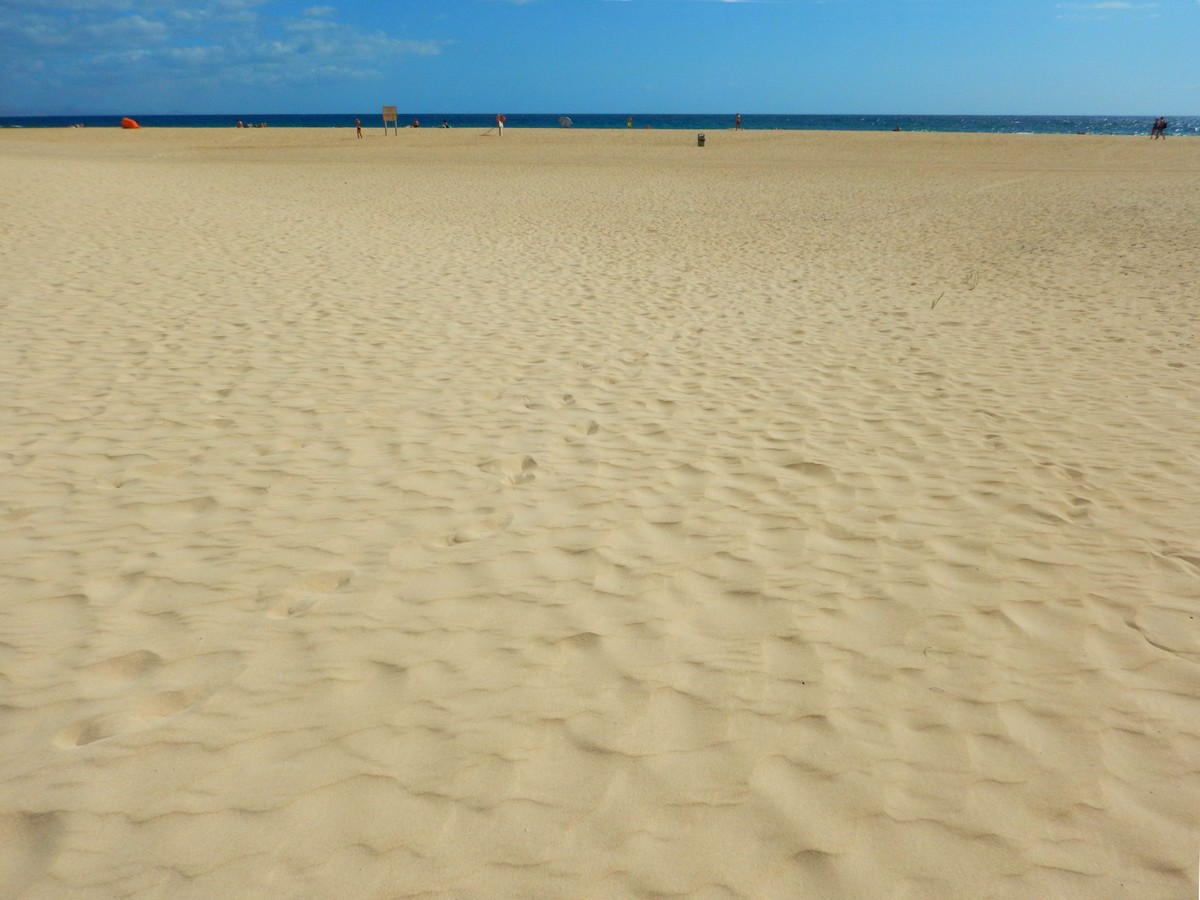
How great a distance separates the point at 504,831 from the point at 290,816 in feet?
2.05

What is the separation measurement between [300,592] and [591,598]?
1.25 metres

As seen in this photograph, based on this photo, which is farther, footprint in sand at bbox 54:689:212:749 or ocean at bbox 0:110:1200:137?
ocean at bbox 0:110:1200:137

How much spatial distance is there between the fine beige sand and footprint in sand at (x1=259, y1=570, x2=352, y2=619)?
2 centimetres

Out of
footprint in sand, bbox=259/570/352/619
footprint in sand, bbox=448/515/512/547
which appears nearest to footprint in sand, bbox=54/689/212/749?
footprint in sand, bbox=259/570/352/619

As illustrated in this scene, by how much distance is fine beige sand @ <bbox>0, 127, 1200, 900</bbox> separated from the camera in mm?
2061

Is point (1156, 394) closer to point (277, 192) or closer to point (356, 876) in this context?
point (356, 876)

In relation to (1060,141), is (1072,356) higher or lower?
lower

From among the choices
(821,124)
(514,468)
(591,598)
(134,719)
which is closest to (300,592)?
(134,719)

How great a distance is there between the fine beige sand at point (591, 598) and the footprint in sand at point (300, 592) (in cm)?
2

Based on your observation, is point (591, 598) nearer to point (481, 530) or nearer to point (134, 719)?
point (481, 530)

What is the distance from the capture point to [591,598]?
10.2 feet

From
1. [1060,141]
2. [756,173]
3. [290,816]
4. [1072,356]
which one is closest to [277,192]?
[756,173]

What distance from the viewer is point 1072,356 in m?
6.54

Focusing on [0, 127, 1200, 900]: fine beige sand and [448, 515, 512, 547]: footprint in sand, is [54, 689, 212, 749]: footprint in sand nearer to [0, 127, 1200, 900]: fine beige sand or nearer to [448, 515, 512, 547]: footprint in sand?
[0, 127, 1200, 900]: fine beige sand
